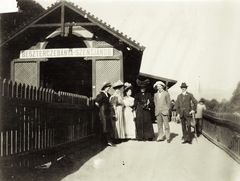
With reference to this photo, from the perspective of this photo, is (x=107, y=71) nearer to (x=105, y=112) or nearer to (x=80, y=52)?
(x=80, y=52)

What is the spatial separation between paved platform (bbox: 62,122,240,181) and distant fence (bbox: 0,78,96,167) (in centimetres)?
65

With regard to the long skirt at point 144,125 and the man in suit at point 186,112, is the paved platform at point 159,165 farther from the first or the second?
the long skirt at point 144,125

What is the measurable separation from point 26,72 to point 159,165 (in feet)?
26.4

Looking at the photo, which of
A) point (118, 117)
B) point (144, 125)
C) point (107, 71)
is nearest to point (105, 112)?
point (118, 117)

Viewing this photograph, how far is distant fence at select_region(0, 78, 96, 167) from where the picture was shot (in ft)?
13.7

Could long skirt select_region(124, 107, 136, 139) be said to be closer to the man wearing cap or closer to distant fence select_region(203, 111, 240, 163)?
the man wearing cap

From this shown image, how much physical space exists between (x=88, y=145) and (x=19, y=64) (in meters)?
5.86

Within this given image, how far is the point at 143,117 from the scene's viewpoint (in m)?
9.32

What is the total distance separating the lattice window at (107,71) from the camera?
467 inches

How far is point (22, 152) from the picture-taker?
457 cm

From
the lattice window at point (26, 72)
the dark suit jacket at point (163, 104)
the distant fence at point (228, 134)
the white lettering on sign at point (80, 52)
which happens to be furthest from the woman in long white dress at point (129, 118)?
the lattice window at point (26, 72)

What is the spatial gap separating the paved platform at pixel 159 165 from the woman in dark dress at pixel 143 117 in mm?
1267

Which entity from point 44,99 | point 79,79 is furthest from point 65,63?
point 44,99

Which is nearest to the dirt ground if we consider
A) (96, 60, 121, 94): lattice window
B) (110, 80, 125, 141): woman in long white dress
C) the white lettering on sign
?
(110, 80, 125, 141): woman in long white dress
